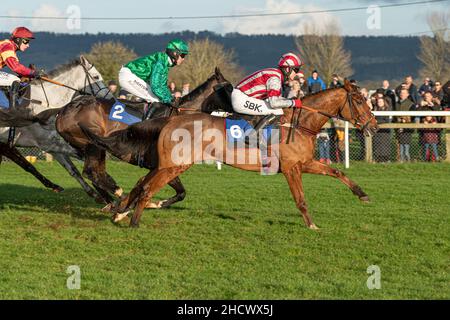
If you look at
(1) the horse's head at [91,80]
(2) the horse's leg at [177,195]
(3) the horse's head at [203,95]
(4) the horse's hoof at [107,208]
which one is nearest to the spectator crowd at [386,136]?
(1) the horse's head at [91,80]

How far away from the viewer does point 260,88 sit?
8.54 meters

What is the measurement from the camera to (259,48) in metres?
145

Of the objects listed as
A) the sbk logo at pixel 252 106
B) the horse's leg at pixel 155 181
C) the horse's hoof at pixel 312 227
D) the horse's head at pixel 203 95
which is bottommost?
the horse's hoof at pixel 312 227

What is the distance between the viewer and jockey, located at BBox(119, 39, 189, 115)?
916 centimetres

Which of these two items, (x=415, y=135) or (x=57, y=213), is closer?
(x=57, y=213)

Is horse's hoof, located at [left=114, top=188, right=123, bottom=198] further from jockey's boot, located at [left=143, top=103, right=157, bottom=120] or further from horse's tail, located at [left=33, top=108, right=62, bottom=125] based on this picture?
horse's tail, located at [left=33, top=108, right=62, bottom=125]

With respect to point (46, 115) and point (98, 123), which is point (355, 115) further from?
point (46, 115)

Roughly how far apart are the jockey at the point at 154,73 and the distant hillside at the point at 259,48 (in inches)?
4179

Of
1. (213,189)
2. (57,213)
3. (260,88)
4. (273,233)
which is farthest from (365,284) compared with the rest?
(213,189)

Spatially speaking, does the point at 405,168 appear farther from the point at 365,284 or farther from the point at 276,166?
the point at 365,284

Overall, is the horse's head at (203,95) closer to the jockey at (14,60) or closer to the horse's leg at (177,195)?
the horse's leg at (177,195)

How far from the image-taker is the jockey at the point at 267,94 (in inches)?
329

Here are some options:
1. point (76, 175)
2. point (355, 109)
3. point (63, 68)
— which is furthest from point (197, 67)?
point (355, 109)

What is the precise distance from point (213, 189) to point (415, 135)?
199 inches
